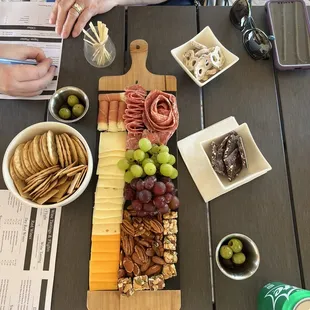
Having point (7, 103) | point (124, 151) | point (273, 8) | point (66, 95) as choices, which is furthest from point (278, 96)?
point (7, 103)

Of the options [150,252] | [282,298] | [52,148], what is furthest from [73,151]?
[282,298]

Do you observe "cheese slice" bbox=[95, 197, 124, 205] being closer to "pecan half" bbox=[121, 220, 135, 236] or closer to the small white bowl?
"pecan half" bbox=[121, 220, 135, 236]

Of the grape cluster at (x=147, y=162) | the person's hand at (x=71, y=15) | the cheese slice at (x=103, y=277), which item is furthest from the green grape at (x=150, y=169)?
the person's hand at (x=71, y=15)

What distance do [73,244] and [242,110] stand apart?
473 mm

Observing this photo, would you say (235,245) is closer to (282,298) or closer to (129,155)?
(282,298)

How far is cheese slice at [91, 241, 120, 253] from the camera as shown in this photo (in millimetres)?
670

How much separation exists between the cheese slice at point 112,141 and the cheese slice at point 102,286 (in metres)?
0.26

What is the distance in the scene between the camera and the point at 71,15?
854mm

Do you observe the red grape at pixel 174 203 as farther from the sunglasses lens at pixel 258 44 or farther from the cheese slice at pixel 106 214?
the sunglasses lens at pixel 258 44

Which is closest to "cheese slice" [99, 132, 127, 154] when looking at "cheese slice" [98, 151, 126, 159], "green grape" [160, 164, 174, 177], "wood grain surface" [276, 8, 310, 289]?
"cheese slice" [98, 151, 126, 159]

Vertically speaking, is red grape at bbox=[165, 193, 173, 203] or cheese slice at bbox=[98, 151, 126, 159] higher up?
cheese slice at bbox=[98, 151, 126, 159]

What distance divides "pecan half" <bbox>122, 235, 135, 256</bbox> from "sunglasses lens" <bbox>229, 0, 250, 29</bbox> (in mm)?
586

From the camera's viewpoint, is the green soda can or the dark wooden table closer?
the green soda can

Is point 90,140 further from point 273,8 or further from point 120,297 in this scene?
point 273,8
